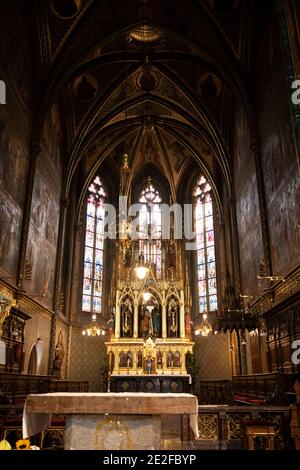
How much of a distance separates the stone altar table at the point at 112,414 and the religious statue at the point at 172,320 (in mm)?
14733

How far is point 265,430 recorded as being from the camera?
682cm

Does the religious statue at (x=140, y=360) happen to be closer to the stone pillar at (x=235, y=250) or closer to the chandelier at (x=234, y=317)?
the chandelier at (x=234, y=317)

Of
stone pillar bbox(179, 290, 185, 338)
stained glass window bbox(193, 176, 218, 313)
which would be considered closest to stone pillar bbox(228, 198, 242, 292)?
stone pillar bbox(179, 290, 185, 338)

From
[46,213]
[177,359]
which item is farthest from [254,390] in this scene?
[46,213]

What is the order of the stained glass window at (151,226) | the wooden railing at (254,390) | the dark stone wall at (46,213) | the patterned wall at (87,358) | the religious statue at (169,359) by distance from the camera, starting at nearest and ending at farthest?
the wooden railing at (254,390)
the dark stone wall at (46,213)
the religious statue at (169,359)
the patterned wall at (87,358)
the stained glass window at (151,226)

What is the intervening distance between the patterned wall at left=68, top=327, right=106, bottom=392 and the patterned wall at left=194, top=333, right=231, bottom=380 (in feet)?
18.3

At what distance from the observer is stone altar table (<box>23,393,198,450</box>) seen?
17.2 feet

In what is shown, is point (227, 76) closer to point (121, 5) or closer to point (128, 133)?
point (121, 5)

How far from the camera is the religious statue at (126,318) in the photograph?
66.1ft

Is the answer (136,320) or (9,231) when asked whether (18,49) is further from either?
(136,320)

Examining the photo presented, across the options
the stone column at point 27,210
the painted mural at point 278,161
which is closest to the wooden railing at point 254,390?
the painted mural at point 278,161
